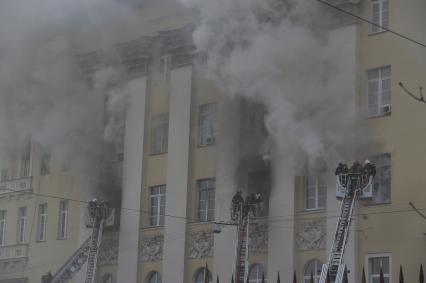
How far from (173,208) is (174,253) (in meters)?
1.59

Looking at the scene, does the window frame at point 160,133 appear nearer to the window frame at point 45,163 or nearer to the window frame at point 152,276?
the window frame at point 152,276

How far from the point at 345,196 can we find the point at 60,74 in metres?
14.1

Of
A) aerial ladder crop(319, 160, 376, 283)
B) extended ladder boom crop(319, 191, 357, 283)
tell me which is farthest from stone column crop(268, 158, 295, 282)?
extended ladder boom crop(319, 191, 357, 283)

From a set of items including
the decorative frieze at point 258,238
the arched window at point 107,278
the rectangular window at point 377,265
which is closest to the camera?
the rectangular window at point 377,265

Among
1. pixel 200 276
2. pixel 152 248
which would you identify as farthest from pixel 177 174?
pixel 200 276

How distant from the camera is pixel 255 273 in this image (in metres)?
31.9

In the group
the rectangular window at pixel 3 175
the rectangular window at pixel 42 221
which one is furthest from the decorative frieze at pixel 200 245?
the rectangular window at pixel 3 175

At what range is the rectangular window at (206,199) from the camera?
33.6m

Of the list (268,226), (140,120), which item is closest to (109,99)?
(140,120)

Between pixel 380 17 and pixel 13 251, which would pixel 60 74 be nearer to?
pixel 13 251

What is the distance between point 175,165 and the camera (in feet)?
114

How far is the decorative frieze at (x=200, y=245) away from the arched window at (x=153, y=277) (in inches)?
72.9

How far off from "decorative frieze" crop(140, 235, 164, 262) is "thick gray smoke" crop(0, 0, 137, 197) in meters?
4.12

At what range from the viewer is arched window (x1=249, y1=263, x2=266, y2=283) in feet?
104
